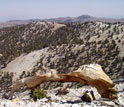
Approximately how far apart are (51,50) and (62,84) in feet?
59.3

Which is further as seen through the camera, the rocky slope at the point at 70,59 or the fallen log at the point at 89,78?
the rocky slope at the point at 70,59

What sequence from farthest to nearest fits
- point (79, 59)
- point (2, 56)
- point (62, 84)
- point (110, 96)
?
1. point (2, 56)
2. point (79, 59)
3. point (62, 84)
4. point (110, 96)

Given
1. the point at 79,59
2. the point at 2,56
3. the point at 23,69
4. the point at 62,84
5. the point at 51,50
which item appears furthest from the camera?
the point at 2,56

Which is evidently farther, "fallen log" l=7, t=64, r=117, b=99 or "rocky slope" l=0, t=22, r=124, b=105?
"rocky slope" l=0, t=22, r=124, b=105

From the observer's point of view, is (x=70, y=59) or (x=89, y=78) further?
(x=70, y=59)

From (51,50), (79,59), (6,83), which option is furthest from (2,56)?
(79,59)

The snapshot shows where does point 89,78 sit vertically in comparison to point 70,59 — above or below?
above

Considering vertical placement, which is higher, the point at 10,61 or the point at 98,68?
the point at 98,68

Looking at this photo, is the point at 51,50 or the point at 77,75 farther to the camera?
the point at 51,50

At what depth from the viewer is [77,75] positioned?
36.1ft

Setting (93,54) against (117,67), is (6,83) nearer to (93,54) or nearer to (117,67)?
(93,54)

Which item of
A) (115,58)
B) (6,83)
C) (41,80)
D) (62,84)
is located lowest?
(6,83)

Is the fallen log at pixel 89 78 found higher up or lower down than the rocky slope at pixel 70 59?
higher up

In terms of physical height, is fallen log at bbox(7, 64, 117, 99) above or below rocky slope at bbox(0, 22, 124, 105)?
above
